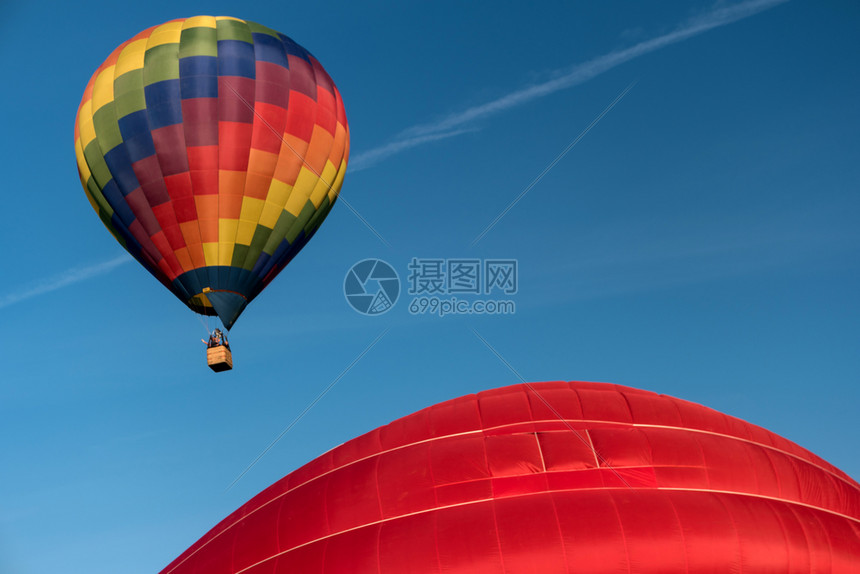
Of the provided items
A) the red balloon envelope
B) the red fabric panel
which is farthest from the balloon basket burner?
the red fabric panel

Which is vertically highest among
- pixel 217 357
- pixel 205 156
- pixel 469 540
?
pixel 205 156

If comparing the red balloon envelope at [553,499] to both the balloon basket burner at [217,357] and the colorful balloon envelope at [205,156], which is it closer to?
the balloon basket burner at [217,357]

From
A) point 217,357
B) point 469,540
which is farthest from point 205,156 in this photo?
point 469,540

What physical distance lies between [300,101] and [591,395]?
11.5 metres

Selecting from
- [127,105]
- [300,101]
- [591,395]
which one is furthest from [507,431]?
[127,105]

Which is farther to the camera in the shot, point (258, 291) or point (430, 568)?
point (258, 291)

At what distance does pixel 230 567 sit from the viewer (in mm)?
11875

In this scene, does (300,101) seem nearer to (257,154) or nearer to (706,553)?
(257,154)

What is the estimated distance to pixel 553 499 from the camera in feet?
36.1

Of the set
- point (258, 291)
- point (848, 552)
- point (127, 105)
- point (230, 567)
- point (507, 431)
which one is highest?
point (127, 105)

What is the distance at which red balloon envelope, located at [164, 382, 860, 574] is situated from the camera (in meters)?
10.6

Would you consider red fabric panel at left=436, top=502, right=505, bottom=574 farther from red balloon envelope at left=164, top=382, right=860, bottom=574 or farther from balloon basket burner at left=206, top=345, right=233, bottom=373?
balloon basket burner at left=206, top=345, right=233, bottom=373

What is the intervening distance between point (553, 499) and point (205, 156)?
1218 centimetres

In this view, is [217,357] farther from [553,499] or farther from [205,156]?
[553,499]
